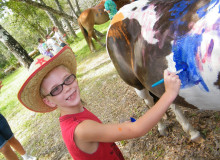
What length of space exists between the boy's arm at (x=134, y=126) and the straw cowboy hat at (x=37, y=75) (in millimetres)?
430

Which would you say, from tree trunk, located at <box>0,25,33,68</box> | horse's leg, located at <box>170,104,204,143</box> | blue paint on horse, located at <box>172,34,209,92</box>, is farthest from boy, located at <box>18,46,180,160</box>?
tree trunk, located at <box>0,25,33,68</box>

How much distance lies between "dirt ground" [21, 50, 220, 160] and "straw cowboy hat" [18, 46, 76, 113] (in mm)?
715

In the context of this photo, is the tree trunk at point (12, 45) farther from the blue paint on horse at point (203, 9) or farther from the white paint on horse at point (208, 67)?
the blue paint on horse at point (203, 9)

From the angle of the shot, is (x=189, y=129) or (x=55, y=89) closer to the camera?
(x=55, y=89)

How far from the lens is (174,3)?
4.66 ft

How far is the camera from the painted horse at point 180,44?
3.59 feet

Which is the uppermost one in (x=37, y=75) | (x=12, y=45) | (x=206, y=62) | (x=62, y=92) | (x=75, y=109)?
(x=12, y=45)

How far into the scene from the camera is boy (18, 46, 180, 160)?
0.88 meters

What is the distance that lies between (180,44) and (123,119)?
2.45 ft

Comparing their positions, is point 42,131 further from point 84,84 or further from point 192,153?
point 192,153

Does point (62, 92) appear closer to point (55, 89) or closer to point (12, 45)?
point (55, 89)

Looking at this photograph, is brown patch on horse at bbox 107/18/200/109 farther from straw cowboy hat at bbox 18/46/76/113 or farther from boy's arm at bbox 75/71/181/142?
straw cowboy hat at bbox 18/46/76/113

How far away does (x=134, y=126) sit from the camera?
91cm

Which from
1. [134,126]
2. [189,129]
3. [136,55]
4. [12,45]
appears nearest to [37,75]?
[134,126]
